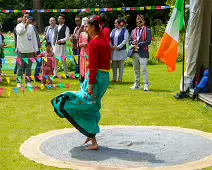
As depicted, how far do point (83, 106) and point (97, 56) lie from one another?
636 mm

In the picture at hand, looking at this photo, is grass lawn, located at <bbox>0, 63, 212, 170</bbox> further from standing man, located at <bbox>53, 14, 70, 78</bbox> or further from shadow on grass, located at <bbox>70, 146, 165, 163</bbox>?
standing man, located at <bbox>53, 14, 70, 78</bbox>

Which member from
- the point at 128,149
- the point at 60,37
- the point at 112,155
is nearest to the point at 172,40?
the point at 128,149

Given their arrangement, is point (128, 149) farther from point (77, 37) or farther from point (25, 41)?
point (77, 37)

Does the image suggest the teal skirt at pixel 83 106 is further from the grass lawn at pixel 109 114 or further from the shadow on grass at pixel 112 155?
the grass lawn at pixel 109 114

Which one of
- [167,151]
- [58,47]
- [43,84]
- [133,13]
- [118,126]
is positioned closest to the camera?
[167,151]

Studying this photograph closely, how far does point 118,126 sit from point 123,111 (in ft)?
4.61

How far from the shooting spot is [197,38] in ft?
32.1

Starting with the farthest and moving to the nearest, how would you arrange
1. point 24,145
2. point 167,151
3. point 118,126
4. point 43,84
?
point 43,84
point 118,126
point 24,145
point 167,151

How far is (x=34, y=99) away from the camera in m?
9.91

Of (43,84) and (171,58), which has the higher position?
(171,58)

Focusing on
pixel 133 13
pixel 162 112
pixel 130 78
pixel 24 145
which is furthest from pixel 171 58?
pixel 133 13

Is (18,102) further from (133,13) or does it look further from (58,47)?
(133,13)

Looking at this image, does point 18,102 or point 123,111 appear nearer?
point 123,111

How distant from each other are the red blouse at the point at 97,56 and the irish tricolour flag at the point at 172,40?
3279 mm
